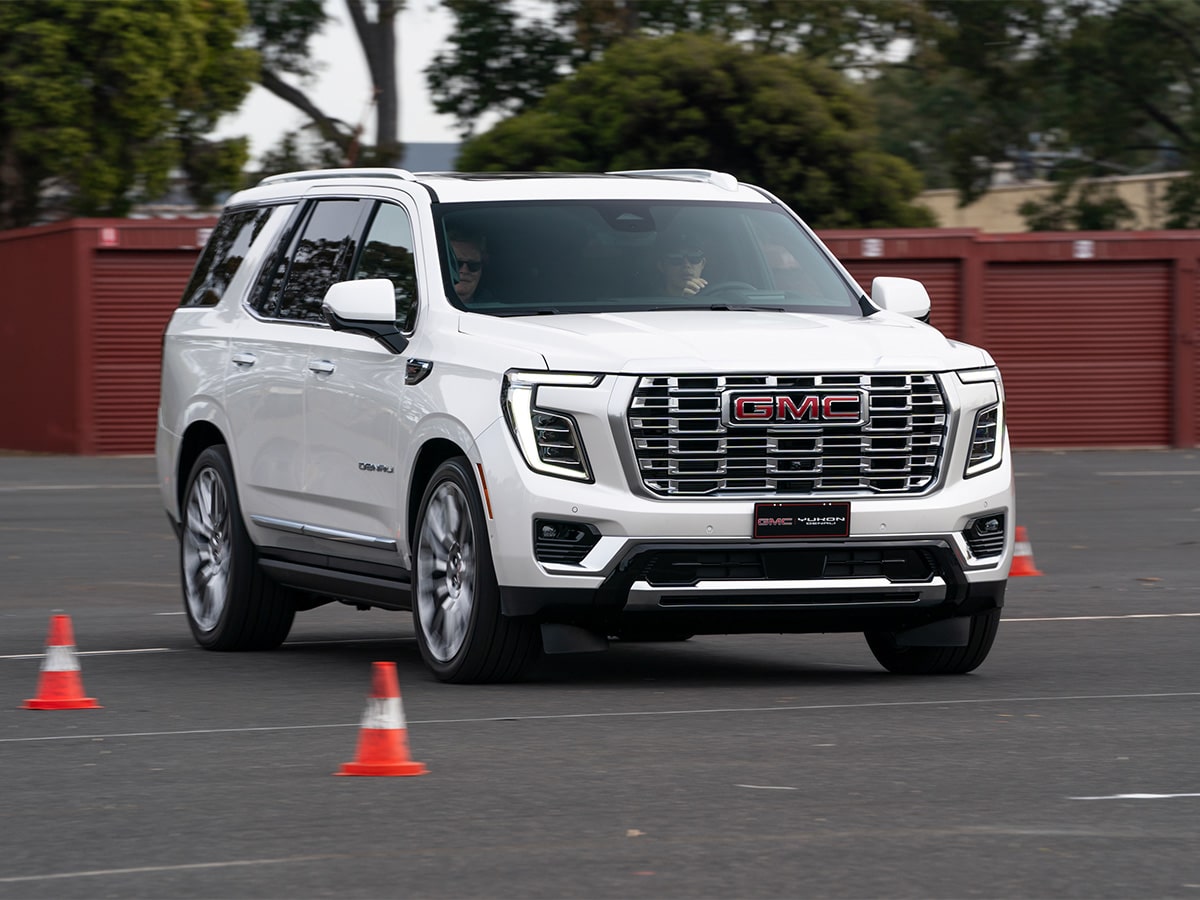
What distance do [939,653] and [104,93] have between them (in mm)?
29910

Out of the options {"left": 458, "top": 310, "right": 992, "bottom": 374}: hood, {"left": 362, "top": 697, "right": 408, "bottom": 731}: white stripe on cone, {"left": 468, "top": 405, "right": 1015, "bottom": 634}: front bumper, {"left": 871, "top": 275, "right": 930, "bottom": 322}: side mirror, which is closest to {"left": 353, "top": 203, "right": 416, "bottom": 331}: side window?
{"left": 458, "top": 310, "right": 992, "bottom": 374}: hood

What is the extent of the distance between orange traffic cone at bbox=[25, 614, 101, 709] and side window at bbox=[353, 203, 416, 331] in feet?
6.22

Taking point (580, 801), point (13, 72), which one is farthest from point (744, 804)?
point (13, 72)

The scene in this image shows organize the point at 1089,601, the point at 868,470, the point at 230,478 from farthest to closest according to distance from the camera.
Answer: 1. the point at 1089,601
2. the point at 230,478
3. the point at 868,470

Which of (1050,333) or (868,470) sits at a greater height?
(868,470)

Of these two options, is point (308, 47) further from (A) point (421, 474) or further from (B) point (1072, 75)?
(A) point (421, 474)

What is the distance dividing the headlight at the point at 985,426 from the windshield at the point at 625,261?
0.89m

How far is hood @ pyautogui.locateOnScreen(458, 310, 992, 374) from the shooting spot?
28.9ft

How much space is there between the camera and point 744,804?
6.65m

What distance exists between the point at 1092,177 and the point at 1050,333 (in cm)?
1536

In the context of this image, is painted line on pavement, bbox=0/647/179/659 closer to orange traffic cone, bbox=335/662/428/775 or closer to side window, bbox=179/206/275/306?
side window, bbox=179/206/275/306

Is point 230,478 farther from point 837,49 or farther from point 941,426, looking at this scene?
point 837,49

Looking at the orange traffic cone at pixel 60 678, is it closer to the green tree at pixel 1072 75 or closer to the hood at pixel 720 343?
the hood at pixel 720 343

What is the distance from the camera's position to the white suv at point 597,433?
28.9 feet
